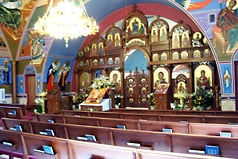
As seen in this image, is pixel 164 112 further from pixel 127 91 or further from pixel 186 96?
pixel 127 91

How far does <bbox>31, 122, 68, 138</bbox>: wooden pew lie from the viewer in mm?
3418

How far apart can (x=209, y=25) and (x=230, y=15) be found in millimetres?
681

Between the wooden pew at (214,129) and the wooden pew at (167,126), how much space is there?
81 millimetres

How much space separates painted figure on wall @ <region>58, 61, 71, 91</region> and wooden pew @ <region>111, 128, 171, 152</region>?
34.3 feet

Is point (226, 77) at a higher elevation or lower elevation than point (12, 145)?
higher

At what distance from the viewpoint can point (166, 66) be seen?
35.6 feet

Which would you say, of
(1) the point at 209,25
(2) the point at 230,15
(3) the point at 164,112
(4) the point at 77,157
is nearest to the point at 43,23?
(3) the point at 164,112

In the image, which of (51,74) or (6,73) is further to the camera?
(6,73)

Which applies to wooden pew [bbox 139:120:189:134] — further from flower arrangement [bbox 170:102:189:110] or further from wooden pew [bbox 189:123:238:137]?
flower arrangement [bbox 170:102:189:110]

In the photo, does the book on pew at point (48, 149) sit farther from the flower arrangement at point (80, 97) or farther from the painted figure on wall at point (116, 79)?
the flower arrangement at point (80, 97)

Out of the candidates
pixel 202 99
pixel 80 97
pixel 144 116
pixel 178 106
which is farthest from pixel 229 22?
pixel 80 97

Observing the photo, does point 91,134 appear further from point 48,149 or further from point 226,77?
point 226,77

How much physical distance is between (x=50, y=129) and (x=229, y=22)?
6663mm

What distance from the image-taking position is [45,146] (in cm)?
241
